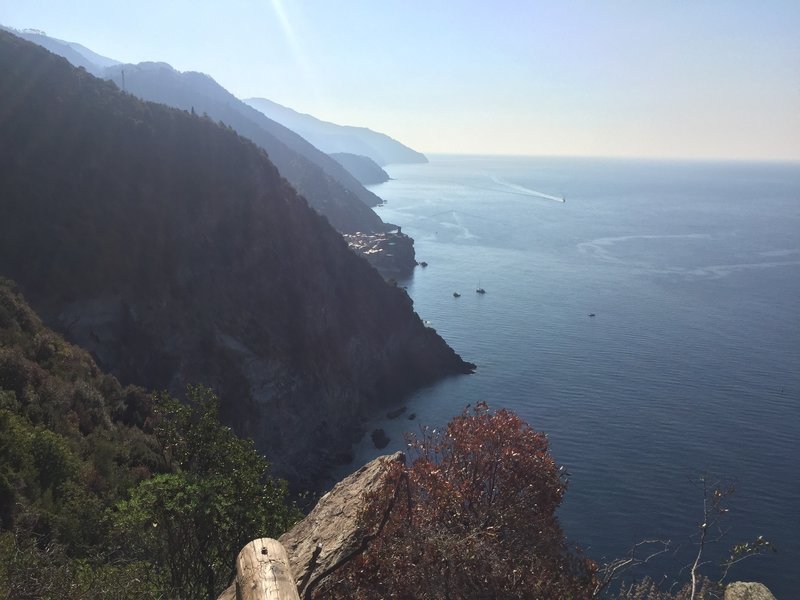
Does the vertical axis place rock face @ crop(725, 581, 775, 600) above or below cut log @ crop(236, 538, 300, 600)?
below

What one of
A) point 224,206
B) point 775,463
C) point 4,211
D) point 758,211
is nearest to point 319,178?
point 224,206

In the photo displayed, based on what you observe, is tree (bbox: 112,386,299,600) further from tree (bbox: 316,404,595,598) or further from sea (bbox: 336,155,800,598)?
sea (bbox: 336,155,800,598)

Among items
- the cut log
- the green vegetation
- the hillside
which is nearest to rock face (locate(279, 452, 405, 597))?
the cut log

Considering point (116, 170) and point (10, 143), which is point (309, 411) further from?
point (10, 143)

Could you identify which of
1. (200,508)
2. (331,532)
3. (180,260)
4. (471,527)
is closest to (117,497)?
(200,508)

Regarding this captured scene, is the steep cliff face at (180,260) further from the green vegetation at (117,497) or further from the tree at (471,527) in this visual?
the tree at (471,527)

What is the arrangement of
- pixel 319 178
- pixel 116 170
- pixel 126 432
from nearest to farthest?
1. pixel 126 432
2. pixel 116 170
3. pixel 319 178
